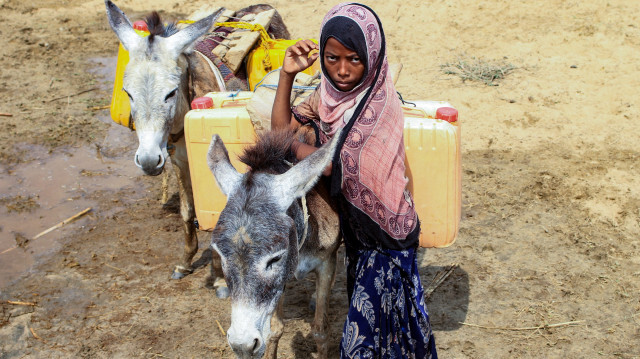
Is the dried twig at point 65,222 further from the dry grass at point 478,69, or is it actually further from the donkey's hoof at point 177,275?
the dry grass at point 478,69

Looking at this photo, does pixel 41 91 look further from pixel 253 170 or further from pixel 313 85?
pixel 253 170

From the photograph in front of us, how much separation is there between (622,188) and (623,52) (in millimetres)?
3298

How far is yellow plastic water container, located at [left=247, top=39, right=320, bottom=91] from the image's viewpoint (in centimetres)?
451

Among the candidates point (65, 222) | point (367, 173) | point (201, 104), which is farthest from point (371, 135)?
point (65, 222)

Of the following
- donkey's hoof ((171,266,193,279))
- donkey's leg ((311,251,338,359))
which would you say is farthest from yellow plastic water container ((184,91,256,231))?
donkey's hoof ((171,266,193,279))

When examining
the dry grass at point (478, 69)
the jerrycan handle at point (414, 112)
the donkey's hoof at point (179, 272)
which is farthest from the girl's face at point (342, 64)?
the dry grass at point (478, 69)

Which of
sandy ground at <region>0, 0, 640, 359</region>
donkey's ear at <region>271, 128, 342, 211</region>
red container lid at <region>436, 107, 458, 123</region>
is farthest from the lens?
sandy ground at <region>0, 0, 640, 359</region>

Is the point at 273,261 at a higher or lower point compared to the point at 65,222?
higher

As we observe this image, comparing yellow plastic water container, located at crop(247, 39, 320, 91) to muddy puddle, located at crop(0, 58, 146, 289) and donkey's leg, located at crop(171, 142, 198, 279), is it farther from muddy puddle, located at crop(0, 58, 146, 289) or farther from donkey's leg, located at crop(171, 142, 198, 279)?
muddy puddle, located at crop(0, 58, 146, 289)

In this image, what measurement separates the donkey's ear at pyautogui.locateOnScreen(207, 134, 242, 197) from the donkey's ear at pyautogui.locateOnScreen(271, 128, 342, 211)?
8.2 inches

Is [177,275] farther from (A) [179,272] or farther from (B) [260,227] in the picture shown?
(B) [260,227]

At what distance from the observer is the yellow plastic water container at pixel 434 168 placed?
2984 millimetres

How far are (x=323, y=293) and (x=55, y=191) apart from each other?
427cm

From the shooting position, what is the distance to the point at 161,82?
3.78m
